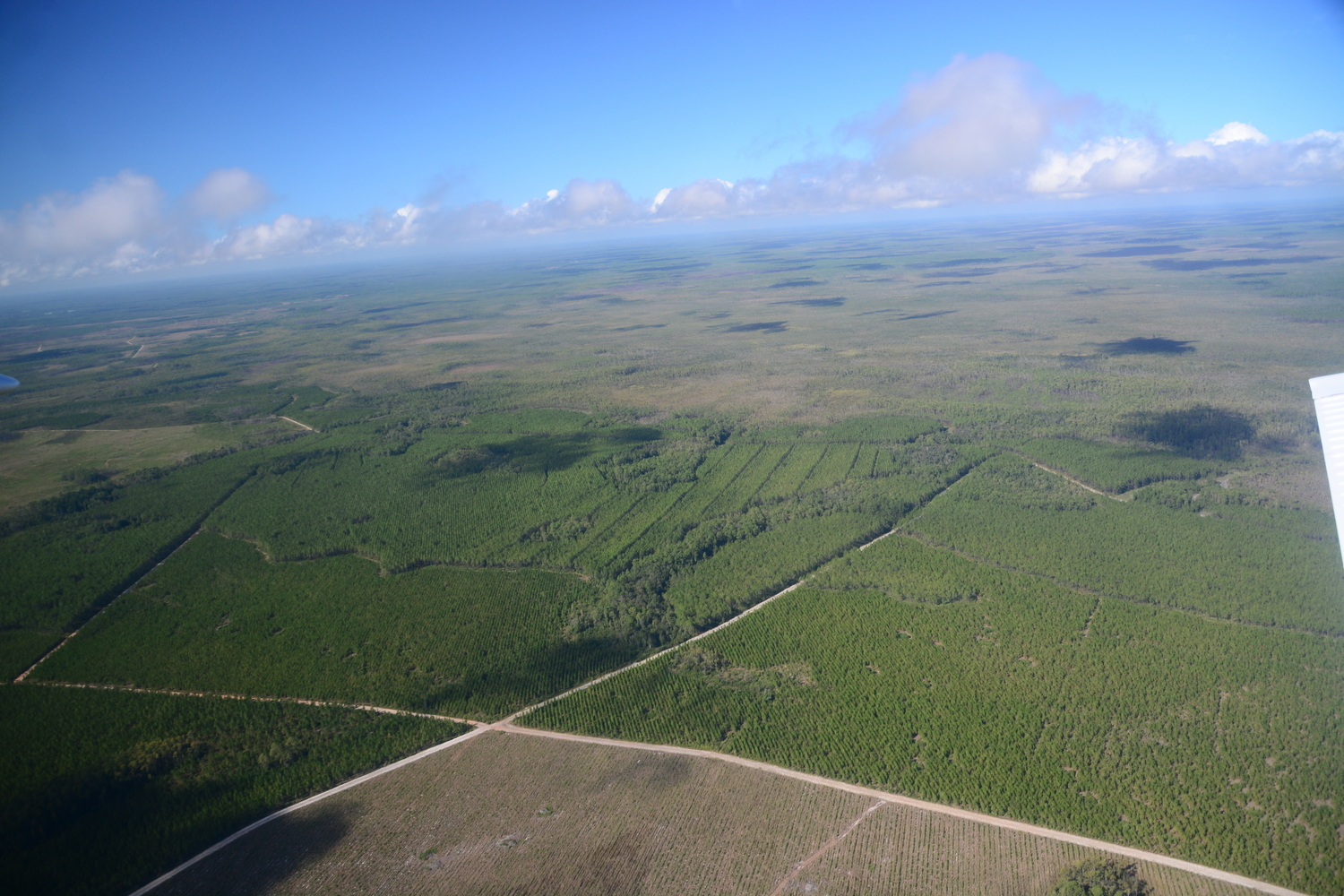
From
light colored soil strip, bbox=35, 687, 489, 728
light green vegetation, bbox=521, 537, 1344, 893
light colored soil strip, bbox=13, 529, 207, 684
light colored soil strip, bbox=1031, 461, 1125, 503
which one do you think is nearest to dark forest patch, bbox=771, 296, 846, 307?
light colored soil strip, bbox=1031, 461, 1125, 503

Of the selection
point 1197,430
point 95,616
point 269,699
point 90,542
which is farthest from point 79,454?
point 1197,430

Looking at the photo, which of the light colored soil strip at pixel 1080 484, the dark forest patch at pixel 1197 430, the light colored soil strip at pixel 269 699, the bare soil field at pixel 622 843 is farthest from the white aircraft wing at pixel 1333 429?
the dark forest patch at pixel 1197 430

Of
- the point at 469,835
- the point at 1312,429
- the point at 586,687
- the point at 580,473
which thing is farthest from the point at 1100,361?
the point at 469,835

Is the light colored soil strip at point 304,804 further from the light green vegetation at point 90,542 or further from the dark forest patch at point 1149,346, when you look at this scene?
the dark forest patch at point 1149,346

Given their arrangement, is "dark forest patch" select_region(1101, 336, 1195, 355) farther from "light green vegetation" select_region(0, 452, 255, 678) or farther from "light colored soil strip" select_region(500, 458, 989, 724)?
"light green vegetation" select_region(0, 452, 255, 678)

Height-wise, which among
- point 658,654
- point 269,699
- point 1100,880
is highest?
point 269,699

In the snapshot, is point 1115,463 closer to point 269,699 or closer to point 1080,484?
point 1080,484
